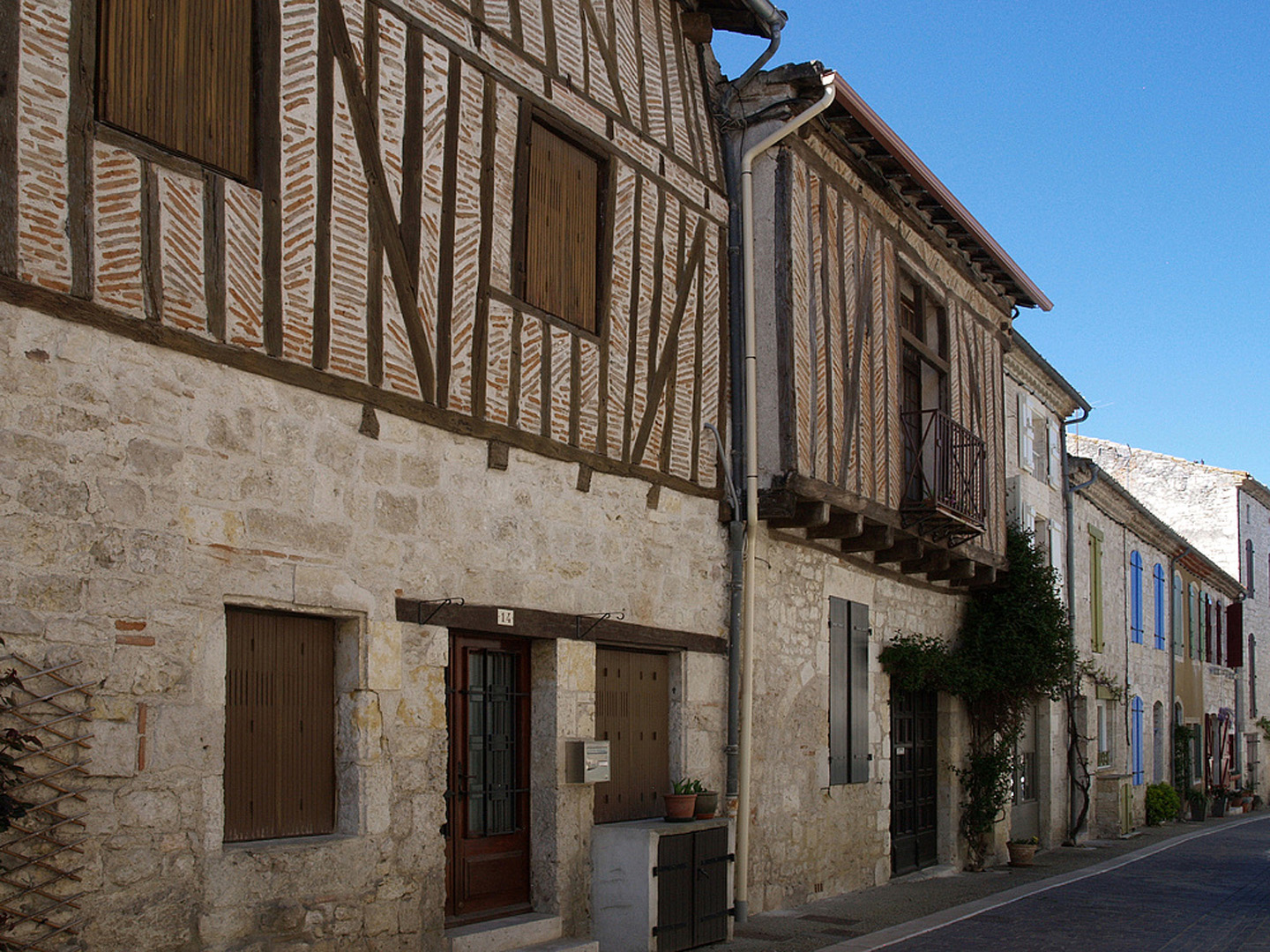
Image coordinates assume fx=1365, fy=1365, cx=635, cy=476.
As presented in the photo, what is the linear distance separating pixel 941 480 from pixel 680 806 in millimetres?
4984

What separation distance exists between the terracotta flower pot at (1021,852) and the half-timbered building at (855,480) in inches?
43.7

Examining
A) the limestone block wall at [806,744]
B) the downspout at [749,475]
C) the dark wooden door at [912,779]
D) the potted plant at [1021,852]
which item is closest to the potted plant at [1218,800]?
the potted plant at [1021,852]

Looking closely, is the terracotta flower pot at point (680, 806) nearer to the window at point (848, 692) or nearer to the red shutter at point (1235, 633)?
the window at point (848, 692)

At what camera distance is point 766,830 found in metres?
9.83

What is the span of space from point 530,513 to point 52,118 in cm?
337

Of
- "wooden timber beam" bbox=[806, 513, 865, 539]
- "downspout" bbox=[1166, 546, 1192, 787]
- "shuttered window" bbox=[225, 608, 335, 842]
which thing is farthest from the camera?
"downspout" bbox=[1166, 546, 1192, 787]

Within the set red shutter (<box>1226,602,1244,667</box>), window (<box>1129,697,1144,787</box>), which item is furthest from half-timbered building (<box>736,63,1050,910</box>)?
red shutter (<box>1226,602,1244,667</box>)

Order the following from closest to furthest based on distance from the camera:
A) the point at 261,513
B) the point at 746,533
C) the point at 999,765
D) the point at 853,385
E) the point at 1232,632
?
the point at 261,513 → the point at 746,533 → the point at 853,385 → the point at 999,765 → the point at 1232,632

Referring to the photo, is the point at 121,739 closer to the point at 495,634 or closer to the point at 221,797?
the point at 221,797

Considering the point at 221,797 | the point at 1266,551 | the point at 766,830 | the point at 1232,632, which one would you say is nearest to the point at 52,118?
the point at 221,797

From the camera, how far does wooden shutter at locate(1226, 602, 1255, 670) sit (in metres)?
28.9

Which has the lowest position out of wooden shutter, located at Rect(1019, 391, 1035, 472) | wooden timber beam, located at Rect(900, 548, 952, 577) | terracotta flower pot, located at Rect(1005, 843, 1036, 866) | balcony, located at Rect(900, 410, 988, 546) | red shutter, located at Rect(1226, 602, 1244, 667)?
terracotta flower pot, located at Rect(1005, 843, 1036, 866)

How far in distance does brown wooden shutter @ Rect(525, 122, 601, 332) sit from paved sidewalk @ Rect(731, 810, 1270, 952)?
13.4 feet

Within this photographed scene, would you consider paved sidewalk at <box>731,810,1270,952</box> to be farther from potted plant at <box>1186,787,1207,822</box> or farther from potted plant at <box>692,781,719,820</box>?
potted plant at <box>1186,787,1207,822</box>
